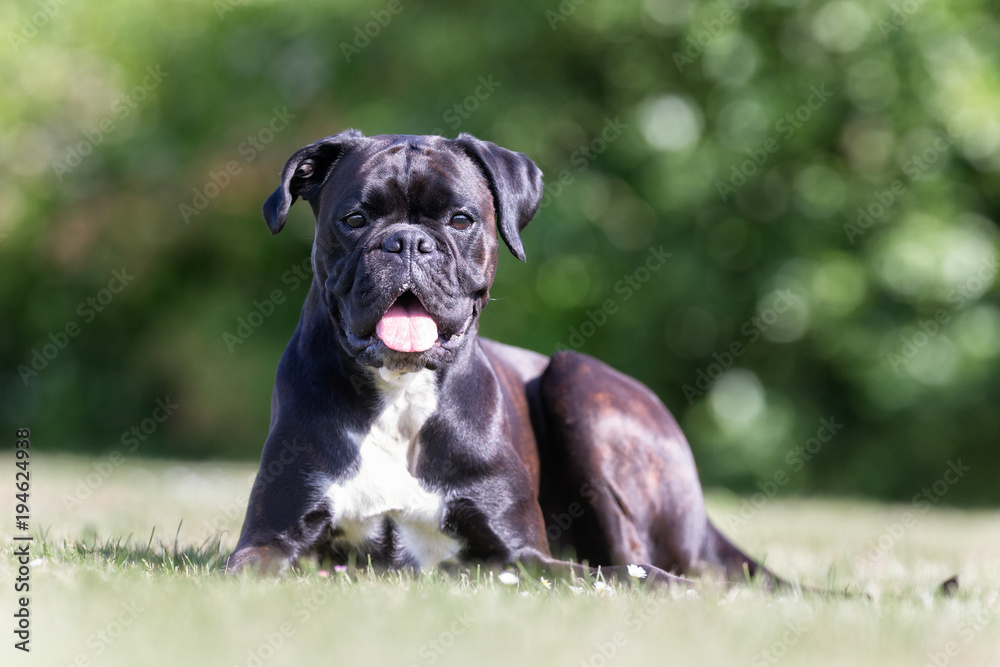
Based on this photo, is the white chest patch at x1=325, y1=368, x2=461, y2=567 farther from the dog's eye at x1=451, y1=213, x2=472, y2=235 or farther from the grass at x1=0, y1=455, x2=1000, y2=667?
the dog's eye at x1=451, y1=213, x2=472, y2=235

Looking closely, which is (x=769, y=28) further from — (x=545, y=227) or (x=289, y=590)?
(x=289, y=590)

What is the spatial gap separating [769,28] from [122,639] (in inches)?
337

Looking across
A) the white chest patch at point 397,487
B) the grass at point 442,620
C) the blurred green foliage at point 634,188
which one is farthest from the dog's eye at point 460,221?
the blurred green foliage at point 634,188

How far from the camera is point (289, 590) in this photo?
2.88 meters

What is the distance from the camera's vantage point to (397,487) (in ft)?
11.7

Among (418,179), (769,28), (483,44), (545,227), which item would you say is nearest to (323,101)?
(483,44)

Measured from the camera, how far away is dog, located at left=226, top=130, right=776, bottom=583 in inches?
137

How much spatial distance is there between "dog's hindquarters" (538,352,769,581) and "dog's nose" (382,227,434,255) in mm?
1180

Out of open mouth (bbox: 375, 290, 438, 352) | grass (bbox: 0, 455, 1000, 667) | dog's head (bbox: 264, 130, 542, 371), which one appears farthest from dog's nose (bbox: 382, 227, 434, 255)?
grass (bbox: 0, 455, 1000, 667)

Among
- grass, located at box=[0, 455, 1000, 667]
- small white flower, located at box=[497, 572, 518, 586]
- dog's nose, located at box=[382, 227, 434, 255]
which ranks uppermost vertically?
dog's nose, located at box=[382, 227, 434, 255]

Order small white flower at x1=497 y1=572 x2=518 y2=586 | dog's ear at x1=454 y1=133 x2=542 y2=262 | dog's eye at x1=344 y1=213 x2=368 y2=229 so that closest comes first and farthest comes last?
small white flower at x1=497 y1=572 x2=518 y2=586 → dog's eye at x1=344 y1=213 x2=368 y2=229 → dog's ear at x1=454 y1=133 x2=542 y2=262

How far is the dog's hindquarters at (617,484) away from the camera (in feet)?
13.8

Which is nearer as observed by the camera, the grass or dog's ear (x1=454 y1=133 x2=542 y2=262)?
the grass

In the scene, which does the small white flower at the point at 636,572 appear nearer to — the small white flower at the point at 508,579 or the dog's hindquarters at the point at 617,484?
the small white flower at the point at 508,579
